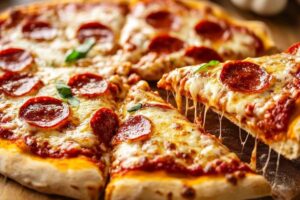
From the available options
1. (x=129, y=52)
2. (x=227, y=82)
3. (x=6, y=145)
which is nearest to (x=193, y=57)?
(x=129, y=52)

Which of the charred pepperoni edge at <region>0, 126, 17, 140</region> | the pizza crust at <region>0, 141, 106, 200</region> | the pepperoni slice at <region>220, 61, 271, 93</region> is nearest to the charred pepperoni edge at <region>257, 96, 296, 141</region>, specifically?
the pepperoni slice at <region>220, 61, 271, 93</region>

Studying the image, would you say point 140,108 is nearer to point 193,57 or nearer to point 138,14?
point 193,57

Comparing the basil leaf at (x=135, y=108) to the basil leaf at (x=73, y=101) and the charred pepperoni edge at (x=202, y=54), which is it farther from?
the charred pepperoni edge at (x=202, y=54)

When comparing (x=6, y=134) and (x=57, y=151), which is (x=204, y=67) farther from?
(x=6, y=134)

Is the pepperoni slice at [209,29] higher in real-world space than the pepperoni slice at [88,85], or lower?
higher

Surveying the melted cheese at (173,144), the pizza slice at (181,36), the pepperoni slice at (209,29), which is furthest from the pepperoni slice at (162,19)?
the melted cheese at (173,144)

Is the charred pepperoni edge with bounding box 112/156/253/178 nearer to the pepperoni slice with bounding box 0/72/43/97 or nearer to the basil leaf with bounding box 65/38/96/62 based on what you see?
the pepperoni slice with bounding box 0/72/43/97

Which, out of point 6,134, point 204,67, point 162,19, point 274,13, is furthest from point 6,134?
point 274,13
